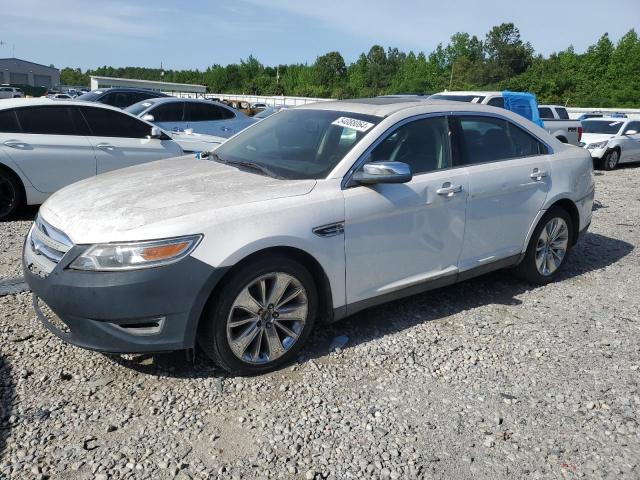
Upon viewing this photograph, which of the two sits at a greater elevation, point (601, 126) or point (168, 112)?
point (168, 112)

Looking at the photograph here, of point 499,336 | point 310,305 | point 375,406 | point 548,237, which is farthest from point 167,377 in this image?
point 548,237

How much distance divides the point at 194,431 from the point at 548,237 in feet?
12.1

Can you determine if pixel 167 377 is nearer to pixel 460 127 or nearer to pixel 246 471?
pixel 246 471

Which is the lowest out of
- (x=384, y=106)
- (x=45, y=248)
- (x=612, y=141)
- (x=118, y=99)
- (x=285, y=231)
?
(x=612, y=141)

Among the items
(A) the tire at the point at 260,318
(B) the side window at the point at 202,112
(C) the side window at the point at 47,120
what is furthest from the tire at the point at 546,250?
(B) the side window at the point at 202,112

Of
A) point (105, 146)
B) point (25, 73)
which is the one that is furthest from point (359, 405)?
point (25, 73)

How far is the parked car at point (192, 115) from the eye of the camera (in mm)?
11133

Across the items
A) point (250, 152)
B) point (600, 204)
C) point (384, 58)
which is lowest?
point (600, 204)

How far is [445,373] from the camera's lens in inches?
136

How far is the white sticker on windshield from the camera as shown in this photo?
12.4 feet

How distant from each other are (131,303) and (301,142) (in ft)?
5.92

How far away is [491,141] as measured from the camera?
14.7 ft

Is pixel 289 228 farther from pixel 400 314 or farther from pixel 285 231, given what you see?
pixel 400 314

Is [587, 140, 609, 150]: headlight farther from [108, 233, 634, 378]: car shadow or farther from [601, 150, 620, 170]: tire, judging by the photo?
[108, 233, 634, 378]: car shadow
